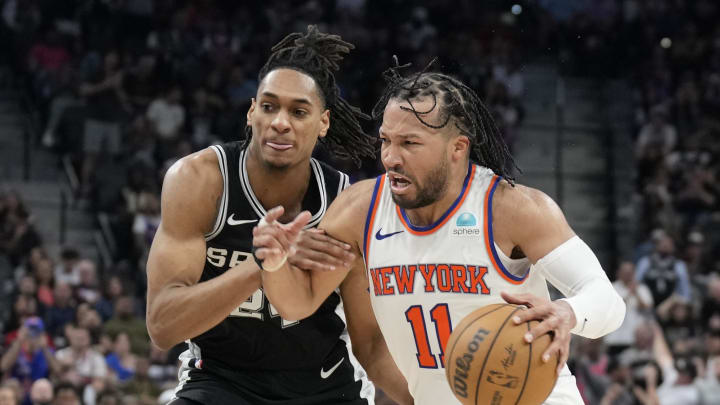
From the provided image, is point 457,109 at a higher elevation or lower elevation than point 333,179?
higher

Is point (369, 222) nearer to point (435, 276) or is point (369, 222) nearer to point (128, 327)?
point (435, 276)

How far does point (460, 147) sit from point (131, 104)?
8671 millimetres

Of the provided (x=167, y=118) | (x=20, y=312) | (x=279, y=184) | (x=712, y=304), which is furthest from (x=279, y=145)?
(x=167, y=118)

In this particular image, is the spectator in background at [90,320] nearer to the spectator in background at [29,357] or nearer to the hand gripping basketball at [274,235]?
the spectator in background at [29,357]

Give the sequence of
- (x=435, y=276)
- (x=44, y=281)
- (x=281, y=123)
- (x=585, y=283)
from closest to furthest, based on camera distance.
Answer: (x=585, y=283) < (x=435, y=276) < (x=281, y=123) < (x=44, y=281)

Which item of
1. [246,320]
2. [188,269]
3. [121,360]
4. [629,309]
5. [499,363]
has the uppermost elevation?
[188,269]

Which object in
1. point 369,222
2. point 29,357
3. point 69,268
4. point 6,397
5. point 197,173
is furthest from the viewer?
point 69,268

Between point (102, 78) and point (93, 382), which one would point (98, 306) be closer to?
point (93, 382)

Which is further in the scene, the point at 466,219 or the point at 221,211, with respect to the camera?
the point at 221,211

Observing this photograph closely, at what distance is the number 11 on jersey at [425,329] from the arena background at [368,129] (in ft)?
15.7

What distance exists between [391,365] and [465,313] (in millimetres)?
916

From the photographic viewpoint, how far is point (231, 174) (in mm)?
4293

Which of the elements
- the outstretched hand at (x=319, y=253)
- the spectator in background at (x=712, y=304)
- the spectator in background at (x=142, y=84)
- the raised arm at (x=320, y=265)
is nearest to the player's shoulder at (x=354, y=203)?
the raised arm at (x=320, y=265)

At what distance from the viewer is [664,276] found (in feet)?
34.3
